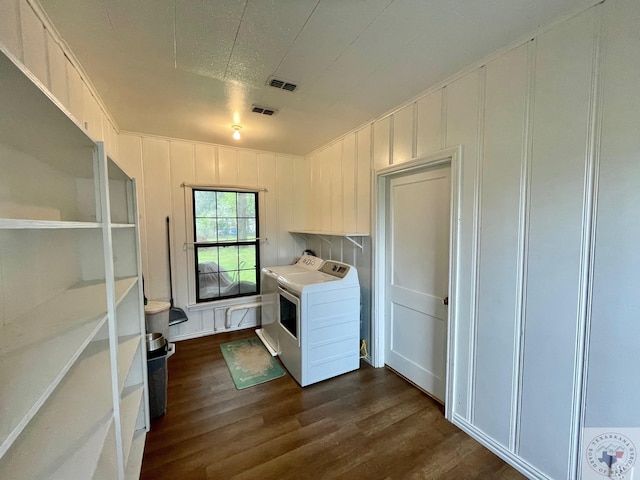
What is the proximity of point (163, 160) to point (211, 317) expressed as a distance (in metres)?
2.12

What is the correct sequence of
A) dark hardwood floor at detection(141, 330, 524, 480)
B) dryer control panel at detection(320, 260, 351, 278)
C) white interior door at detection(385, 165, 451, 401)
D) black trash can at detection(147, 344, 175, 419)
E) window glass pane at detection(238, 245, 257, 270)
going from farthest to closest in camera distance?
window glass pane at detection(238, 245, 257, 270) < dryer control panel at detection(320, 260, 351, 278) < white interior door at detection(385, 165, 451, 401) < black trash can at detection(147, 344, 175, 419) < dark hardwood floor at detection(141, 330, 524, 480)

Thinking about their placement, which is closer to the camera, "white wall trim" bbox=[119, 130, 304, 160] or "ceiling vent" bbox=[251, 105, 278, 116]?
"ceiling vent" bbox=[251, 105, 278, 116]

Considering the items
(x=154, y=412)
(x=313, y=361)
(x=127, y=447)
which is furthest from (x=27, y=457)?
(x=313, y=361)

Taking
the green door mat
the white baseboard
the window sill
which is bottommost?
the green door mat

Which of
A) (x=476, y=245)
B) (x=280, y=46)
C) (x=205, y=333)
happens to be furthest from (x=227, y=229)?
(x=476, y=245)

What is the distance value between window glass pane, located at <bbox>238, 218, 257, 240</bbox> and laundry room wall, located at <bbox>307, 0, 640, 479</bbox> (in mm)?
2679

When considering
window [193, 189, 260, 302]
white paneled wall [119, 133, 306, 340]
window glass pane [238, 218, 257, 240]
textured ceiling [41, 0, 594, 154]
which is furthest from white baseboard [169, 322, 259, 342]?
textured ceiling [41, 0, 594, 154]

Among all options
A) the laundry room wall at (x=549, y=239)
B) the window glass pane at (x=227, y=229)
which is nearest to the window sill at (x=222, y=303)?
the window glass pane at (x=227, y=229)

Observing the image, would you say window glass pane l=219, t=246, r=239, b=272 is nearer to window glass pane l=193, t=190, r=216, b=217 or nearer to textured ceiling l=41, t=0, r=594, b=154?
window glass pane l=193, t=190, r=216, b=217

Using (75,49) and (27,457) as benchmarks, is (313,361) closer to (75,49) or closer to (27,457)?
(27,457)

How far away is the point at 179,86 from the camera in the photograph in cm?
206

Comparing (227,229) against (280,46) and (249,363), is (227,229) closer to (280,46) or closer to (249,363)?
(249,363)

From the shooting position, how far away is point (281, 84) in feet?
6.69

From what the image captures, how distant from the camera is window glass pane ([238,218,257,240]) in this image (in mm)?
3736
